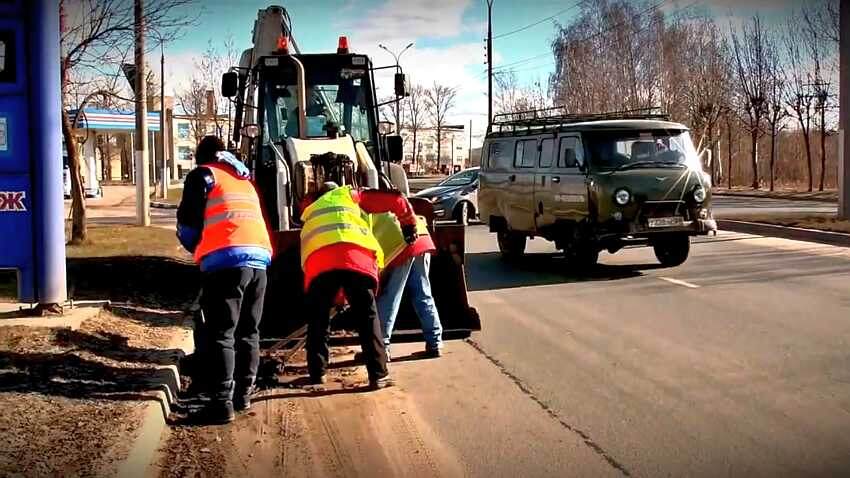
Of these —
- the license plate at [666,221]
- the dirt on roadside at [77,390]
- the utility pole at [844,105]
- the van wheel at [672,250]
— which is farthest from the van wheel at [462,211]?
the dirt on roadside at [77,390]

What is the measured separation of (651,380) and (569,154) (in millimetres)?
7638

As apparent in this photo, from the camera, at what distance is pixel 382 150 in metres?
11.6

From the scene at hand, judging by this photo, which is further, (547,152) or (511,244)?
(511,244)

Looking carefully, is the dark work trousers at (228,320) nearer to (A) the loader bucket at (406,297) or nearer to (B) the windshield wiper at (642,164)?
(A) the loader bucket at (406,297)

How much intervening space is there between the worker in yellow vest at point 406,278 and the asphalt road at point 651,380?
32cm

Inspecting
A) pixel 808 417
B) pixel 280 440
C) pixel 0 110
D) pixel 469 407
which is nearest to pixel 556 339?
pixel 469 407

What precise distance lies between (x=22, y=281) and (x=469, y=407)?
490cm

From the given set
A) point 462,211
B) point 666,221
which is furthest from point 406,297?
point 462,211

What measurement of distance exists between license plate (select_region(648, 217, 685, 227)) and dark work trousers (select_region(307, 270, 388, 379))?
7.39 m

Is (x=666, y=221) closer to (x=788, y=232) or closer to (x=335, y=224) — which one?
(x=788, y=232)

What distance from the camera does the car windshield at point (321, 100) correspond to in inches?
446

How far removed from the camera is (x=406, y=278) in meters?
8.07

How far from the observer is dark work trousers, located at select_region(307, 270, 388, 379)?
7.08 meters

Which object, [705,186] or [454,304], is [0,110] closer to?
[454,304]
